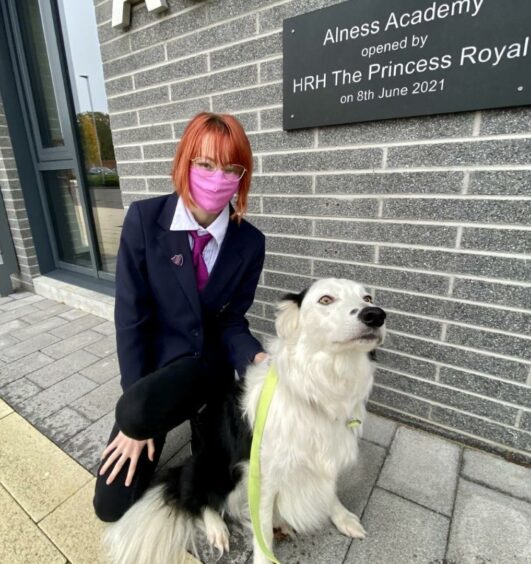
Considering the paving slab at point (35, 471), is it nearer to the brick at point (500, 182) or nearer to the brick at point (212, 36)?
the brick at point (500, 182)

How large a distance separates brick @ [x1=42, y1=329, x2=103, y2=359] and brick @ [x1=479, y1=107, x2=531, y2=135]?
10.8 ft

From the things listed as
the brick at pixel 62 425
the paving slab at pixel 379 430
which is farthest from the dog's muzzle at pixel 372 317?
the brick at pixel 62 425

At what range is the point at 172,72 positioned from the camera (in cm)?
256

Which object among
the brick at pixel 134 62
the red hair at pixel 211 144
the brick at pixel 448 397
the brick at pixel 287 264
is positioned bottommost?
the brick at pixel 448 397

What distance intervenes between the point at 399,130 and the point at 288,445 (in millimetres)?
1607

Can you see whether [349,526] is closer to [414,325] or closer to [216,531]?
[216,531]

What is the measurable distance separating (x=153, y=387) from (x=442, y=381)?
5.19ft

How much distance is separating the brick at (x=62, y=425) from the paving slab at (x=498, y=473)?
2.20m

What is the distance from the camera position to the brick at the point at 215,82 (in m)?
2.22

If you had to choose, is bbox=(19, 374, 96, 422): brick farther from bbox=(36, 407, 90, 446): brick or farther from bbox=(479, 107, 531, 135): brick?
bbox=(479, 107, 531, 135): brick

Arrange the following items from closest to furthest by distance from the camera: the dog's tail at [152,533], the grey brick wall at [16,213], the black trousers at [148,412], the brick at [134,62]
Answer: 1. the dog's tail at [152,533]
2. the black trousers at [148,412]
3. the brick at [134,62]
4. the grey brick wall at [16,213]

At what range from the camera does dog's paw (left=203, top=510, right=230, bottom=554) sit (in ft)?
4.73

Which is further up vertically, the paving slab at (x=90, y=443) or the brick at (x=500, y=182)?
the brick at (x=500, y=182)

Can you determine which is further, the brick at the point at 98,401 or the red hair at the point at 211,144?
the brick at the point at 98,401
